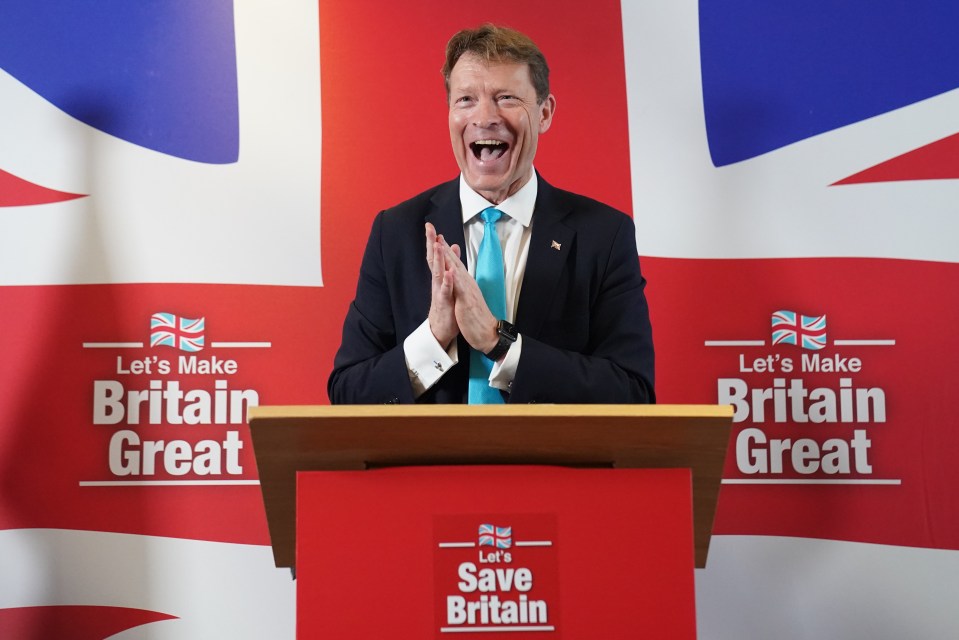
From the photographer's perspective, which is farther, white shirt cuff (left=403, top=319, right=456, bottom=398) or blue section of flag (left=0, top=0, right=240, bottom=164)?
blue section of flag (left=0, top=0, right=240, bottom=164)

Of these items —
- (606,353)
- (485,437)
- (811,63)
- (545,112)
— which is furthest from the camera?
(811,63)

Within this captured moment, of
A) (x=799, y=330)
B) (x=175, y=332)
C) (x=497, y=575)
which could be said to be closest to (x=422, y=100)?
(x=175, y=332)

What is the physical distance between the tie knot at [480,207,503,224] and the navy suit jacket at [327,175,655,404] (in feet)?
0.20

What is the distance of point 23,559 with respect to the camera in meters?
2.84

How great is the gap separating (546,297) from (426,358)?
38 centimetres

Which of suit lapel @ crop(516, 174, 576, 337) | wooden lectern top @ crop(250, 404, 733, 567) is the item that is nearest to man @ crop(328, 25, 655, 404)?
suit lapel @ crop(516, 174, 576, 337)

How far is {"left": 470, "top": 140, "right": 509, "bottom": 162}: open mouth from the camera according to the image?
7.26ft

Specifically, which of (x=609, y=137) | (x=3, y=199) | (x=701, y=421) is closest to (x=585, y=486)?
(x=701, y=421)

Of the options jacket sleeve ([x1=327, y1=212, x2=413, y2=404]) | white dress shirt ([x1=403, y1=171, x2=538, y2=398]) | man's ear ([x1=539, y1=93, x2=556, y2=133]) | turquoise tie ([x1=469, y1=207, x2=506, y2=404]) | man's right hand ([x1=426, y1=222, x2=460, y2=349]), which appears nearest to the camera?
man's right hand ([x1=426, y1=222, x2=460, y2=349])

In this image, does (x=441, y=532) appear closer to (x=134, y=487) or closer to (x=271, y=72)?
(x=134, y=487)

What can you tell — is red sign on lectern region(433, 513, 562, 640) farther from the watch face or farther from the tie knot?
the tie knot

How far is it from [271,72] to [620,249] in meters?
1.37

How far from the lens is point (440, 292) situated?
69.9 inches

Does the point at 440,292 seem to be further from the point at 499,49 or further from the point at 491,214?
the point at 499,49
